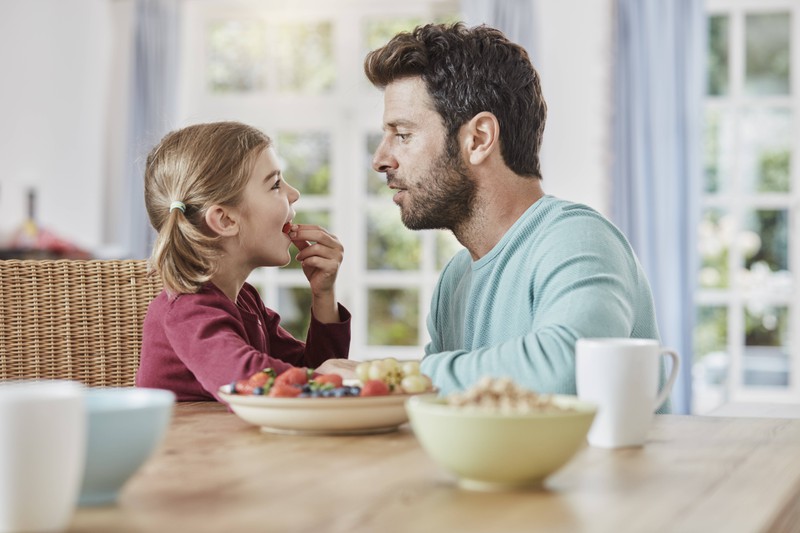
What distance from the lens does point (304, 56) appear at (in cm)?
588

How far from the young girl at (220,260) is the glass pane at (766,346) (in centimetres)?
361

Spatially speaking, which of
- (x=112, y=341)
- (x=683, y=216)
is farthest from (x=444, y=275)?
(x=683, y=216)

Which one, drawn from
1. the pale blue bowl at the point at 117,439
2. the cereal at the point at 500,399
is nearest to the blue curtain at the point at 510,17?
the cereal at the point at 500,399

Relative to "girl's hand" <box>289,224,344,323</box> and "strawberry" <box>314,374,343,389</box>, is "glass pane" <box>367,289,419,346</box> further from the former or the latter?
"strawberry" <box>314,374,343,389</box>

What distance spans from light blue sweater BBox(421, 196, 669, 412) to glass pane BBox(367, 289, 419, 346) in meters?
3.45

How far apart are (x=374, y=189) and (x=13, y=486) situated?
5.12 m

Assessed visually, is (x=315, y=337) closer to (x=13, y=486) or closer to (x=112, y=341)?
(x=112, y=341)

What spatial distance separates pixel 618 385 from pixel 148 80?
5.05 meters

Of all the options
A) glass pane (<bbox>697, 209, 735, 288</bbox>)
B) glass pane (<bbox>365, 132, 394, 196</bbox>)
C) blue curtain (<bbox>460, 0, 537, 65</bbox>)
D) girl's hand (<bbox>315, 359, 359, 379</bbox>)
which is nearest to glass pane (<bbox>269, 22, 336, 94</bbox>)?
glass pane (<bbox>365, 132, 394, 196</bbox>)

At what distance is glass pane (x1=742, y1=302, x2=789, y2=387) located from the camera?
523 cm

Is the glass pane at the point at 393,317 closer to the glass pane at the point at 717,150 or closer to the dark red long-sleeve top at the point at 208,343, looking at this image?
the glass pane at the point at 717,150

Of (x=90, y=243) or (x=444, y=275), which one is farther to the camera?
(x=90, y=243)

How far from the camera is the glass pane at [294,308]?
19.1 feet

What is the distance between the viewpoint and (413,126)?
2131mm
